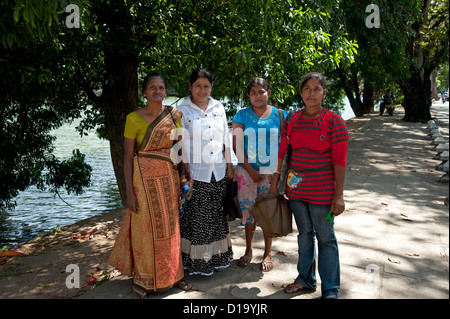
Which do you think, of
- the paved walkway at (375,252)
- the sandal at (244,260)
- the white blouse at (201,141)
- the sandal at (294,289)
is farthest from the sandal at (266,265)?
the white blouse at (201,141)

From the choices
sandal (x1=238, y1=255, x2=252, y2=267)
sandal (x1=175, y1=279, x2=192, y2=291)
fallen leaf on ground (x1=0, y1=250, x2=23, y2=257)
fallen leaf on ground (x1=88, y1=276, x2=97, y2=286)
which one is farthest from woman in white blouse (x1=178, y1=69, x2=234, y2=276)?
fallen leaf on ground (x1=0, y1=250, x2=23, y2=257)

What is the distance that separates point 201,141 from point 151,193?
2.16 feet

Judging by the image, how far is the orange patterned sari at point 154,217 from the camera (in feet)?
10.6

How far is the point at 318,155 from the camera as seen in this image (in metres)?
3.01

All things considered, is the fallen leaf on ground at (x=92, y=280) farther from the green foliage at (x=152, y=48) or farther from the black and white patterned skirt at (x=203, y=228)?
the green foliage at (x=152, y=48)

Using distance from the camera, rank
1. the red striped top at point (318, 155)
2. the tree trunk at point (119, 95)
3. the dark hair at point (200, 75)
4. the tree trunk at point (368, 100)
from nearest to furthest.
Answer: the red striped top at point (318, 155)
the dark hair at point (200, 75)
the tree trunk at point (119, 95)
the tree trunk at point (368, 100)

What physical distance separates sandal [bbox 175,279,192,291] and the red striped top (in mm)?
1226

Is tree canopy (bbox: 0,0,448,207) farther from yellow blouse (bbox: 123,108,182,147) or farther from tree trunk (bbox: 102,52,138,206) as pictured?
yellow blouse (bbox: 123,108,182,147)

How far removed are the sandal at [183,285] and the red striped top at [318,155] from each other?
1.23m

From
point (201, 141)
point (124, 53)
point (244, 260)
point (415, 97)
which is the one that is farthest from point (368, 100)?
point (201, 141)

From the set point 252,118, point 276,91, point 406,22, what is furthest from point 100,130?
point 406,22

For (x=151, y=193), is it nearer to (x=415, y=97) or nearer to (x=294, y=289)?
(x=294, y=289)

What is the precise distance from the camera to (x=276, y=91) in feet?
15.5
